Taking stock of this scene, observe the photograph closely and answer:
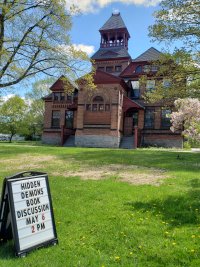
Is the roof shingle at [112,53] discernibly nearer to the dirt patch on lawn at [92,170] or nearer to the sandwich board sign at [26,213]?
the dirt patch on lawn at [92,170]

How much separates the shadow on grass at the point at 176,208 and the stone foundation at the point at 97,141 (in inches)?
959

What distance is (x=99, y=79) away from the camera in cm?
3403

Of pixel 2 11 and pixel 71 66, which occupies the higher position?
pixel 2 11

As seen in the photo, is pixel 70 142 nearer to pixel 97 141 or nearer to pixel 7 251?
pixel 97 141

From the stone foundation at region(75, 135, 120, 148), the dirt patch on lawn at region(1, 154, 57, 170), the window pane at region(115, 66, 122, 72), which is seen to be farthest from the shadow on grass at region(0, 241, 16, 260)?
the window pane at region(115, 66, 122, 72)

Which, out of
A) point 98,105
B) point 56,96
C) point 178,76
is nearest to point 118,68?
point 56,96

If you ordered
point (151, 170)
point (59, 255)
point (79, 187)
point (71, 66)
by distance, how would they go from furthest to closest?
point (71, 66)
point (151, 170)
point (79, 187)
point (59, 255)

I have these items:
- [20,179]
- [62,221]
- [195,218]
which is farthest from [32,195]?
[195,218]

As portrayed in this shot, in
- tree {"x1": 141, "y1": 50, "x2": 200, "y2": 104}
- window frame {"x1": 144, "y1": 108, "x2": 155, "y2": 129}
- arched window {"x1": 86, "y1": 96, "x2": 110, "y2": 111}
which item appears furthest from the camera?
window frame {"x1": 144, "y1": 108, "x2": 155, "y2": 129}

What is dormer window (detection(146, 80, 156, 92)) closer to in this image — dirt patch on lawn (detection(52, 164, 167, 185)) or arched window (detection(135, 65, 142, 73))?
dirt patch on lawn (detection(52, 164, 167, 185))

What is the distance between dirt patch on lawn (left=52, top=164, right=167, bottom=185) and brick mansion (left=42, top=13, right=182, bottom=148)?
18.7m

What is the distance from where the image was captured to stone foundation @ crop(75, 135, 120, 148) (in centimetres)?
3297

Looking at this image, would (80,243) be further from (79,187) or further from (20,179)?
(79,187)

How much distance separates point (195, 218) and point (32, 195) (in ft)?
11.1
